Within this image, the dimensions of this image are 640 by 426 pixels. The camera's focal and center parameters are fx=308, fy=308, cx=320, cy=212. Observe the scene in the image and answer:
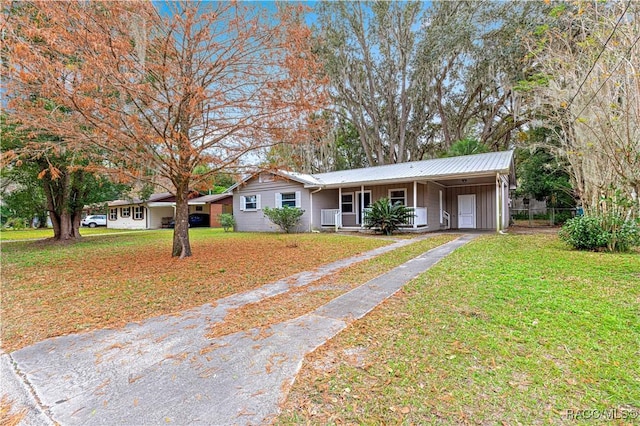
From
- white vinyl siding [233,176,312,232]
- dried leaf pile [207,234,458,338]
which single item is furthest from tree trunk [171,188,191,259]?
white vinyl siding [233,176,312,232]

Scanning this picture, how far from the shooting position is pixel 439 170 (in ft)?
44.4

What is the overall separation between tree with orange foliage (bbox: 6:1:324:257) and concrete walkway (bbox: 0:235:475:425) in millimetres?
4420

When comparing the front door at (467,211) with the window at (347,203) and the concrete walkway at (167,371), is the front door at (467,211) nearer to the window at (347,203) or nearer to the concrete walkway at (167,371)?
the window at (347,203)

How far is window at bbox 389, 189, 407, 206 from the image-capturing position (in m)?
15.1

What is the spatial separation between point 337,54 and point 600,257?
19183mm

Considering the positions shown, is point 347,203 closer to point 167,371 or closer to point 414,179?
point 414,179

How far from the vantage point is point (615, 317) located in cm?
343

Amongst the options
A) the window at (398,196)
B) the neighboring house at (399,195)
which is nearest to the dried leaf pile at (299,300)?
the neighboring house at (399,195)

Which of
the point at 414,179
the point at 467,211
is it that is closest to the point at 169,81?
the point at 414,179

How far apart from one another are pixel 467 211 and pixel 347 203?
638 centimetres

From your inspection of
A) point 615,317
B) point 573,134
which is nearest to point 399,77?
point 573,134

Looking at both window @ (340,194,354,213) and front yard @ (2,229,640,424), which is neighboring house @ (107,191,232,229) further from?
front yard @ (2,229,640,424)

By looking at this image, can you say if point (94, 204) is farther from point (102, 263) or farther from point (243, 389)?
point (243, 389)

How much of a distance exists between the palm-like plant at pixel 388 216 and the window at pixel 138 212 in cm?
2158
